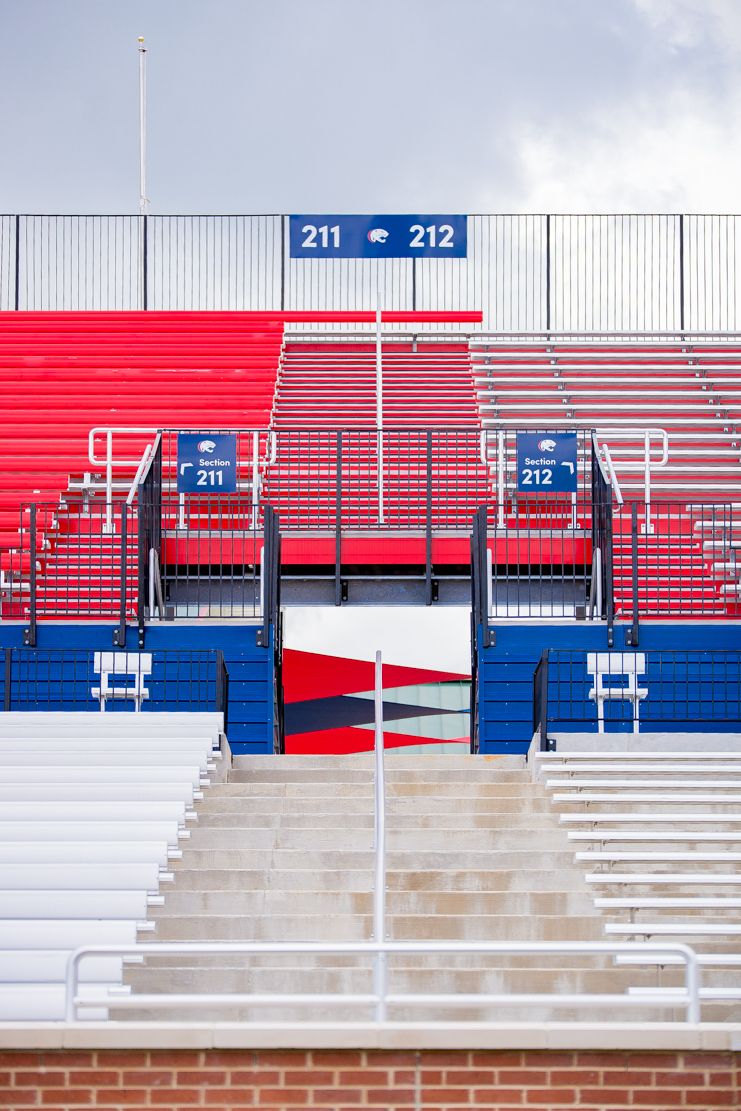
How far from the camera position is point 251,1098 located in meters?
4.67

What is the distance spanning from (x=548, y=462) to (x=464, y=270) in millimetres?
9685

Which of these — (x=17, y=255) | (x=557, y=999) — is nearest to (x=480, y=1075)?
(x=557, y=999)

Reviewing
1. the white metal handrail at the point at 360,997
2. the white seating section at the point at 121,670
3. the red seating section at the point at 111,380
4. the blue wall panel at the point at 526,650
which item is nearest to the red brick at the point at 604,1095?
the white metal handrail at the point at 360,997

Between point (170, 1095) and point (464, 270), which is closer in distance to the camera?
point (170, 1095)

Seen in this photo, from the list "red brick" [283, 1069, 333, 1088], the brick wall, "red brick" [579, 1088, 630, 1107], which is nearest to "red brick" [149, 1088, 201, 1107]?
the brick wall

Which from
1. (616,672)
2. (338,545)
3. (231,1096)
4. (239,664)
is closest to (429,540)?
(338,545)

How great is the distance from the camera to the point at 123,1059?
4660 millimetres

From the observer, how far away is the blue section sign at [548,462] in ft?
37.0

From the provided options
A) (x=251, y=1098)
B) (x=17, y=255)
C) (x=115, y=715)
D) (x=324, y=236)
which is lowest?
(x=251, y=1098)

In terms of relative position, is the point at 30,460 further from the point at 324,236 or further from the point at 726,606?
the point at 726,606

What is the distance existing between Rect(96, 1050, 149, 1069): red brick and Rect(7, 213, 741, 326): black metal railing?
16538mm

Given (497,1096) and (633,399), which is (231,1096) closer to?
(497,1096)

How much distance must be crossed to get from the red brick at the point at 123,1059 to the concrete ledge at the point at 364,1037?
61 mm

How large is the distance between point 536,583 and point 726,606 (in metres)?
1.87
